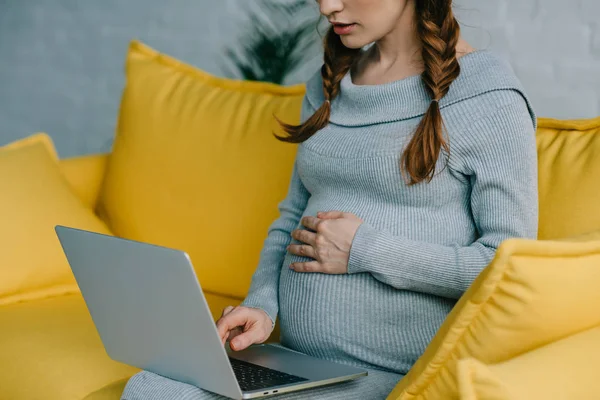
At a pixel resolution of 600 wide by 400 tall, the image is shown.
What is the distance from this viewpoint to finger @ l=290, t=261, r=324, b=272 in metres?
1.47

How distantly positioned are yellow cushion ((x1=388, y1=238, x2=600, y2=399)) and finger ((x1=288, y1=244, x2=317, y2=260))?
16.0 inches

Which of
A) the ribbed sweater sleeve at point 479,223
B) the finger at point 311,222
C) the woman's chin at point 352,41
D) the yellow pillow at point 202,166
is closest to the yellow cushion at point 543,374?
the ribbed sweater sleeve at point 479,223

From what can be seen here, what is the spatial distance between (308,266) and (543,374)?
0.54 metres

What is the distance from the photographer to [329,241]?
144cm

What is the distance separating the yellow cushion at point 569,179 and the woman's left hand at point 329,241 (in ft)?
1.20

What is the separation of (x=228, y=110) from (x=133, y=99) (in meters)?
0.28

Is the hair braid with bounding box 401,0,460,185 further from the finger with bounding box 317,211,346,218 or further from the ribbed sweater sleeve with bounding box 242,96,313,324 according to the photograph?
the ribbed sweater sleeve with bounding box 242,96,313,324

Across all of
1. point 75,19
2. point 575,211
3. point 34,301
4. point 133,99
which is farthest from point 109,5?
point 575,211

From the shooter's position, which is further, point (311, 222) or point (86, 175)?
point (86, 175)

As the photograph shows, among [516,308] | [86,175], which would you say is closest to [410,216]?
[516,308]

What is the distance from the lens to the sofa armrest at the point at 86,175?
236cm

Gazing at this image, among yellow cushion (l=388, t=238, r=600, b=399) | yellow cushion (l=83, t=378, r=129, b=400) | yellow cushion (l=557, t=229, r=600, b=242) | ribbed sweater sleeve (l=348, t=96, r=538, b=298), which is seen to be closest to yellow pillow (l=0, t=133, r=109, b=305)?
yellow cushion (l=83, t=378, r=129, b=400)

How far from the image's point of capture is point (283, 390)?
121 centimetres

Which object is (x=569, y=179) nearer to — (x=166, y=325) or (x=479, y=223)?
(x=479, y=223)
